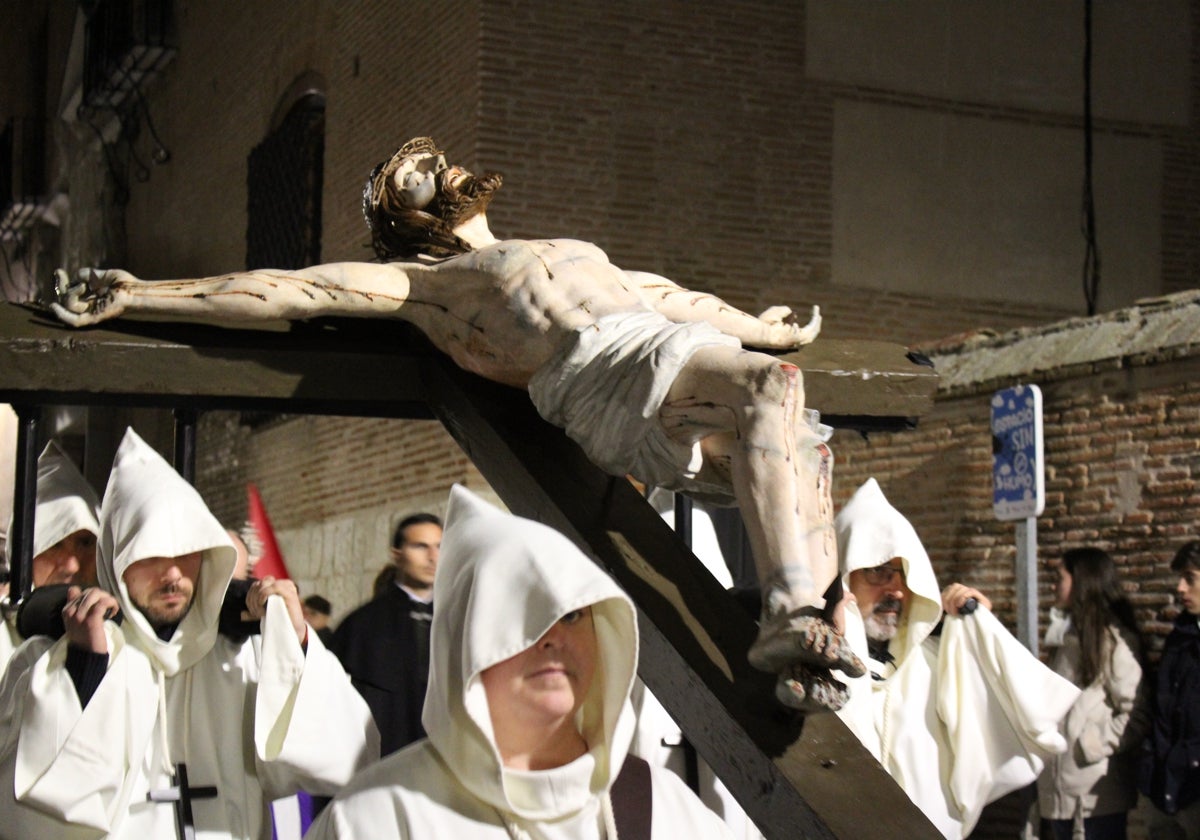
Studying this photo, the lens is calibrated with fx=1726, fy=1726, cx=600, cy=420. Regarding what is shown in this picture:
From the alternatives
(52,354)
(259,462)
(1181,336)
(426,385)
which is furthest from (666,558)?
(259,462)

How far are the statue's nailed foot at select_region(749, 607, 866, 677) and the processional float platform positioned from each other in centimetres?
14

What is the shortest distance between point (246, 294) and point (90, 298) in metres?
0.40

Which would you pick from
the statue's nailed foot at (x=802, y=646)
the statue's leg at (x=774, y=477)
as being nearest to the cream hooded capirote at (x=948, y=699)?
the statue's leg at (x=774, y=477)

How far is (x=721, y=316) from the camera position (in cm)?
502

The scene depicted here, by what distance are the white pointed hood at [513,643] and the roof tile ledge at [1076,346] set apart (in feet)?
19.8

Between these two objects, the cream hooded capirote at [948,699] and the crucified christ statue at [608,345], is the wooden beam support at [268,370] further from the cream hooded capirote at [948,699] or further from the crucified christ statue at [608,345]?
the cream hooded capirote at [948,699]

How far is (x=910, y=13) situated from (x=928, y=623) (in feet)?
28.3

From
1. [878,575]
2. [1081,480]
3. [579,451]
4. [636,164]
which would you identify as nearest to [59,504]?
[579,451]

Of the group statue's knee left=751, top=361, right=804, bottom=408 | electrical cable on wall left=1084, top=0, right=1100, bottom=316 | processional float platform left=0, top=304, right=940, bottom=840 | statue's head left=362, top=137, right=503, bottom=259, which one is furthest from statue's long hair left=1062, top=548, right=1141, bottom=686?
electrical cable on wall left=1084, top=0, right=1100, bottom=316

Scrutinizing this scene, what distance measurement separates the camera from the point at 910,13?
43.6 feet

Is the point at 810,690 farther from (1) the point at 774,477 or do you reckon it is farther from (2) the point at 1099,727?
(2) the point at 1099,727

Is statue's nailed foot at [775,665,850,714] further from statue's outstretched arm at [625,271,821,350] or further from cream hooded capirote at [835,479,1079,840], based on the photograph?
cream hooded capirote at [835,479,1079,840]

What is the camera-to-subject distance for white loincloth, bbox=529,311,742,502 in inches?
163

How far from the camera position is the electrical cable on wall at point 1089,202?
534 inches
